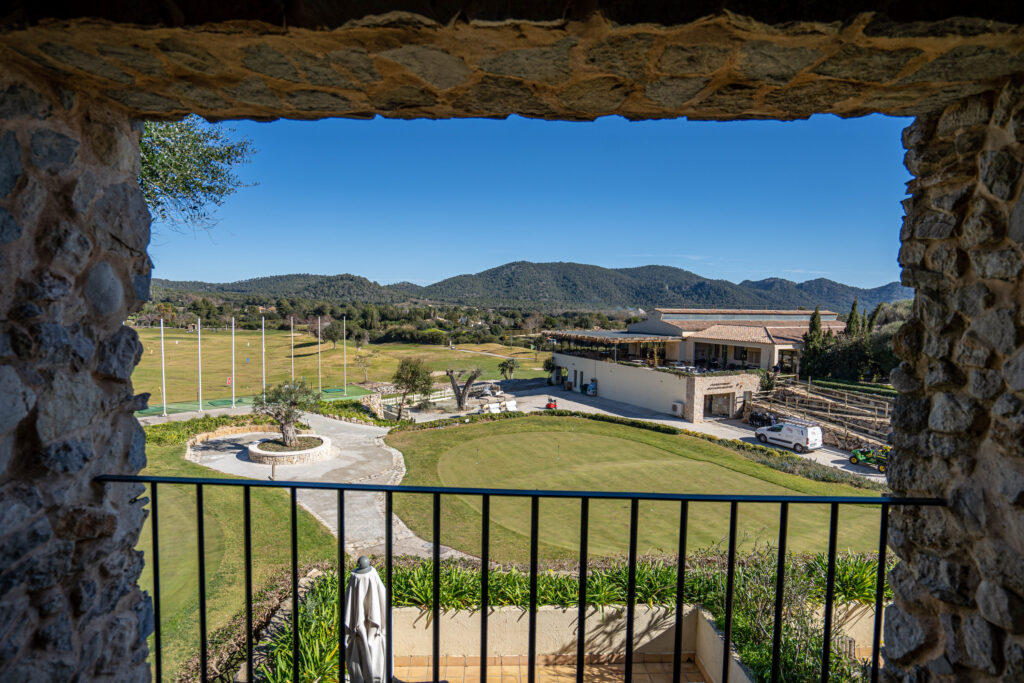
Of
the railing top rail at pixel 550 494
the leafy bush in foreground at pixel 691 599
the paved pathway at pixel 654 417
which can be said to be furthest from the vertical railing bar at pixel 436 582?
the paved pathway at pixel 654 417

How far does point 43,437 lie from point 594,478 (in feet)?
45.4

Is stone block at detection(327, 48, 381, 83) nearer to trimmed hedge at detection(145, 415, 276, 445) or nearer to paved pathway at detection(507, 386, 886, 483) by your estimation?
trimmed hedge at detection(145, 415, 276, 445)

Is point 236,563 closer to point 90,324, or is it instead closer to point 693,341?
point 90,324

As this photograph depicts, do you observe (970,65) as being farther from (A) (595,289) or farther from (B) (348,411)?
(A) (595,289)

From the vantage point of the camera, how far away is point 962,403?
1.61 m

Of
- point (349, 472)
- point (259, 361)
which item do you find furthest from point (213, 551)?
point (259, 361)

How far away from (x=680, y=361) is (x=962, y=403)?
3283 cm

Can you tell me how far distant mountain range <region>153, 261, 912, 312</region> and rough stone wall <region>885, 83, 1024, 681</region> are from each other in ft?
257

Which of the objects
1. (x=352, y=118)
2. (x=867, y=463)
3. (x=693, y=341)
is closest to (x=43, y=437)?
(x=352, y=118)

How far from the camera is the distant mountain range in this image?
81875mm

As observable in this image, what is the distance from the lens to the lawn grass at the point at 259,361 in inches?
1198

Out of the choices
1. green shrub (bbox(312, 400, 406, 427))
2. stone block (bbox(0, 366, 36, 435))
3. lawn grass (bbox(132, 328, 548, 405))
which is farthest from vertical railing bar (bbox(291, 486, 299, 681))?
lawn grass (bbox(132, 328, 548, 405))

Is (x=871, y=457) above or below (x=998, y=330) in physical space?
below

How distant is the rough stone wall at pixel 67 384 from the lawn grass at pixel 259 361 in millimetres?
27955
